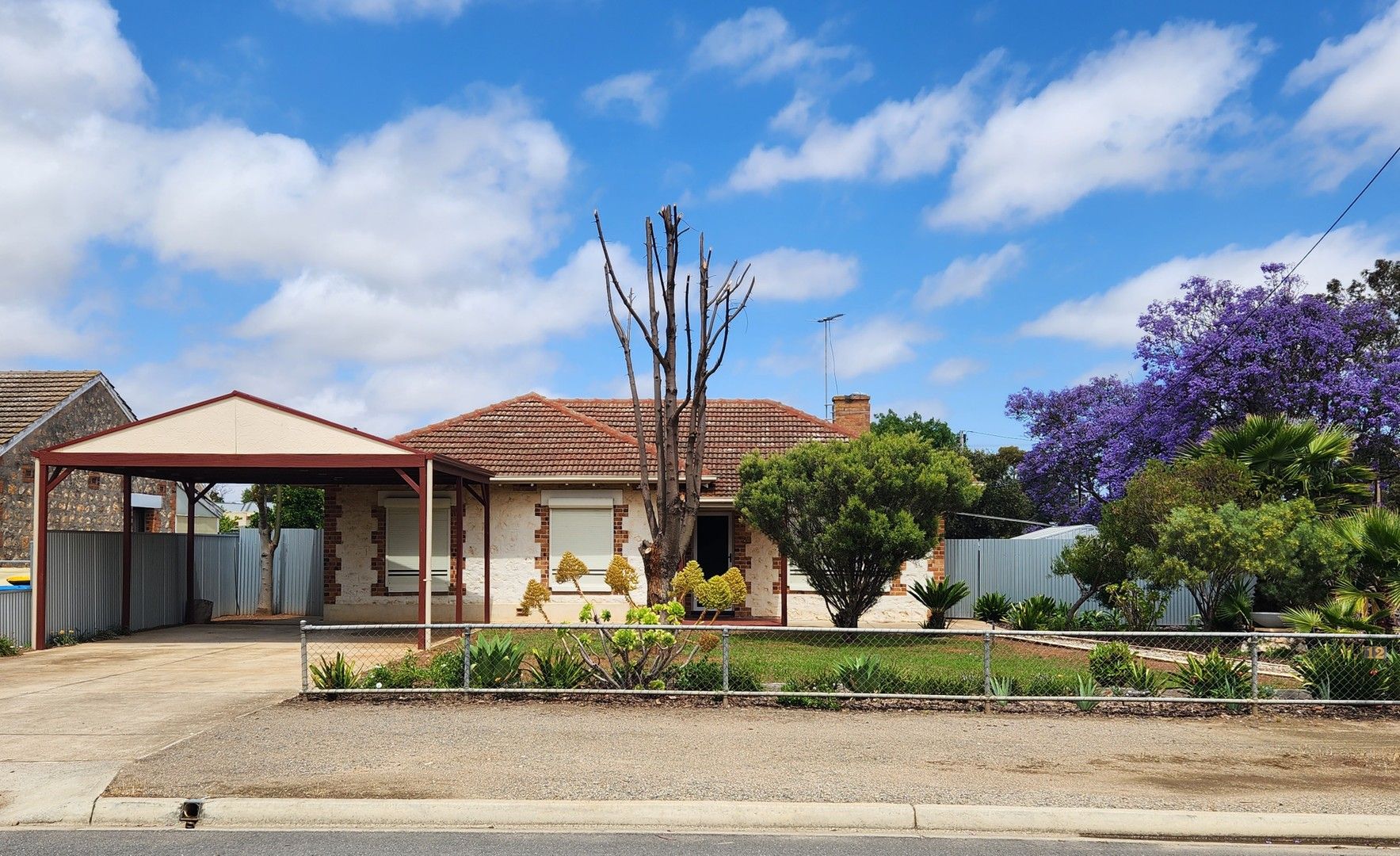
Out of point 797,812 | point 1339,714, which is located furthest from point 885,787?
point 1339,714

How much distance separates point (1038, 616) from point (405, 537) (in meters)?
11.9

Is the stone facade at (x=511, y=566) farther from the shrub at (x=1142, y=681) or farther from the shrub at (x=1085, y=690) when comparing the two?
the shrub at (x=1085, y=690)

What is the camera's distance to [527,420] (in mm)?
23750

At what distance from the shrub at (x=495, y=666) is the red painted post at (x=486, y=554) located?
9288 millimetres

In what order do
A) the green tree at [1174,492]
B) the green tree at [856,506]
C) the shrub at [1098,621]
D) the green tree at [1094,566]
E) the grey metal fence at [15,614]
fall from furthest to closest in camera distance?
the green tree at [1094,566]
the shrub at [1098,621]
the green tree at [856,506]
the grey metal fence at [15,614]
the green tree at [1174,492]

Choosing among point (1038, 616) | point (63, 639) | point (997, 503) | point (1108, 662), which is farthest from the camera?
point (997, 503)

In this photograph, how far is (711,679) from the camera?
457 inches

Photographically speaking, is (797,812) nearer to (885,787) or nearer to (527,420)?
(885,787)

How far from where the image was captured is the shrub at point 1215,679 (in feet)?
37.0

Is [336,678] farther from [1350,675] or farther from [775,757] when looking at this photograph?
[1350,675]

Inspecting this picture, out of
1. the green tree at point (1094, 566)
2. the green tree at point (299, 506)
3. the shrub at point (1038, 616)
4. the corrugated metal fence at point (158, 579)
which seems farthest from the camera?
the green tree at point (299, 506)

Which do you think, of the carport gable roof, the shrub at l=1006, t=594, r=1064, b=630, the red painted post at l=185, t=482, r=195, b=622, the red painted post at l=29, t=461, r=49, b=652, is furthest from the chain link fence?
the red painted post at l=185, t=482, r=195, b=622

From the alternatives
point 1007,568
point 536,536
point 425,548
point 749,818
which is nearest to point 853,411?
point 1007,568

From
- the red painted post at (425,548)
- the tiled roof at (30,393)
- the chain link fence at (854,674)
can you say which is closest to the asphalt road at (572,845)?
the chain link fence at (854,674)
